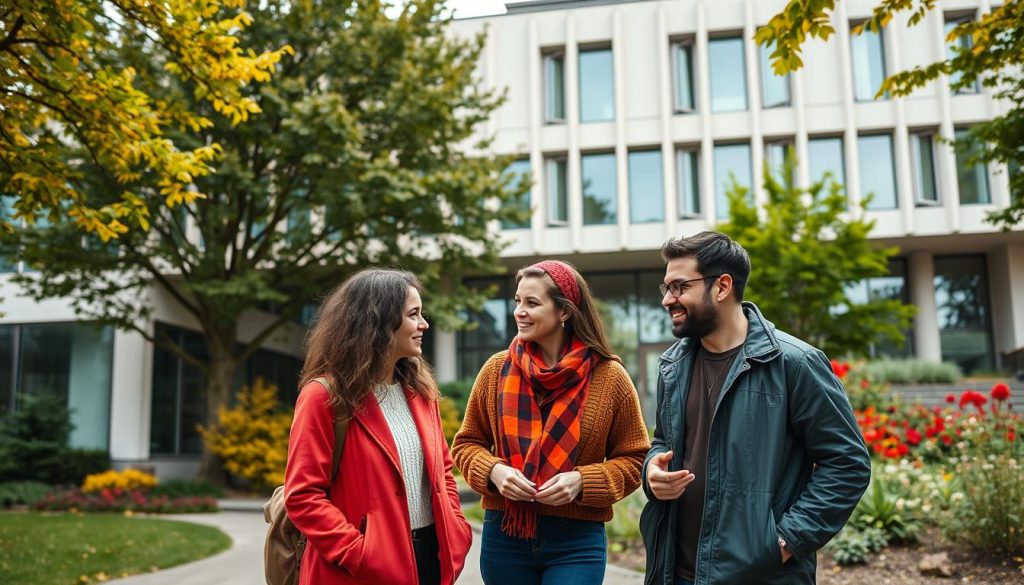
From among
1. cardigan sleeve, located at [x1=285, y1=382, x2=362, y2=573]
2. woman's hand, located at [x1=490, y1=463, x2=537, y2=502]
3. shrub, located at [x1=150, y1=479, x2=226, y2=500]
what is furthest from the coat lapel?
shrub, located at [x1=150, y1=479, x2=226, y2=500]

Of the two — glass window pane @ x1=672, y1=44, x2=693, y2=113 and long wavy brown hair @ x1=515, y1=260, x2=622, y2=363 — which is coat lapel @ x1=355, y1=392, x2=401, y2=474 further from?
glass window pane @ x1=672, y1=44, x2=693, y2=113

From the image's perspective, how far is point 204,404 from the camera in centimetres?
2212

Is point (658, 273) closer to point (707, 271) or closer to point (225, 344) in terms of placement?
point (225, 344)

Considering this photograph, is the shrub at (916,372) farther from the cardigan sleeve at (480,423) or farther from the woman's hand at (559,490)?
the woman's hand at (559,490)

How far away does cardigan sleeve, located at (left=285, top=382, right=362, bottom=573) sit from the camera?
308 cm

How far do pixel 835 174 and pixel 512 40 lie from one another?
1025cm

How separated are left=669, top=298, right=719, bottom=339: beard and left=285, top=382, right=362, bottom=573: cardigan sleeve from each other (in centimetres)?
140

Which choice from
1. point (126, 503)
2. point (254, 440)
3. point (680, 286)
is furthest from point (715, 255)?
point (254, 440)

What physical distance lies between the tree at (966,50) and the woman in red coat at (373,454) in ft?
11.6

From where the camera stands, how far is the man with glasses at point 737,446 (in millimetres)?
2932

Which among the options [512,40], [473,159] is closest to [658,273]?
[512,40]

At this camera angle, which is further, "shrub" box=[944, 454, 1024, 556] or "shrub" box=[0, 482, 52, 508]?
"shrub" box=[0, 482, 52, 508]

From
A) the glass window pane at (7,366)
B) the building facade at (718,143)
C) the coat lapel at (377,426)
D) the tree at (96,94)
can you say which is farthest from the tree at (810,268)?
the glass window pane at (7,366)

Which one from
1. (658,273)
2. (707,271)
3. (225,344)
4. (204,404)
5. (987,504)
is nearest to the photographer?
(707,271)
